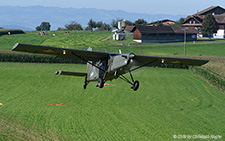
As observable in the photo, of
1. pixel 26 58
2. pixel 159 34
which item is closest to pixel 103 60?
pixel 26 58

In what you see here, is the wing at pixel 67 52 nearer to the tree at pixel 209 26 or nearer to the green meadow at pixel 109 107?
the green meadow at pixel 109 107

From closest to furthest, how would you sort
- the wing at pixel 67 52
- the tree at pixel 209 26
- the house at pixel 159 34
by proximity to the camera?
1. the wing at pixel 67 52
2. the house at pixel 159 34
3. the tree at pixel 209 26

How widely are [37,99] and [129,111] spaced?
48.6 ft

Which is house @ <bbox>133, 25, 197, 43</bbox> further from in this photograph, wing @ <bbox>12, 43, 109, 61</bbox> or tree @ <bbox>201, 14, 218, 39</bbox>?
wing @ <bbox>12, 43, 109, 61</bbox>

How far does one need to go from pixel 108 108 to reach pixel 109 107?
551 millimetres

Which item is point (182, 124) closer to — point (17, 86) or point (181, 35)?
point (17, 86)

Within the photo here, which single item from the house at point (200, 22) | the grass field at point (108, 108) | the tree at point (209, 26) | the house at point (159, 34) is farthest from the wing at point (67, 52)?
the house at point (200, 22)

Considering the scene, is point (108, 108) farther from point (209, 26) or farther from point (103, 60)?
point (209, 26)

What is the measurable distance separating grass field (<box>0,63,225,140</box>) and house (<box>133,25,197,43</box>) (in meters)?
59.3

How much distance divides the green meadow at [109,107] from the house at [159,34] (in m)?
54.7

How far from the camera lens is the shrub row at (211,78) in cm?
4971

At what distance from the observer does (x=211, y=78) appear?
181 feet

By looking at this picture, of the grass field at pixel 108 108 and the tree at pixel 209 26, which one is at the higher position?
the tree at pixel 209 26

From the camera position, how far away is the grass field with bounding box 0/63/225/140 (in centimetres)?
3278
